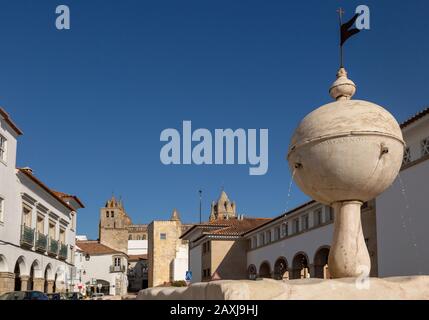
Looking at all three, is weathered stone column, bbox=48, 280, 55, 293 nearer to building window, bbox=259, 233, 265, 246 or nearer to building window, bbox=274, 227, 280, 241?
building window, bbox=274, 227, 280, 241

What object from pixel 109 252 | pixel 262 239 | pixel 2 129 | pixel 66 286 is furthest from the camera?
pixel 109 252

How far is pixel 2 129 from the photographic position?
87.4ft

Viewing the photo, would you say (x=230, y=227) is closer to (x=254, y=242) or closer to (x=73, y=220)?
(x=254, y=242)

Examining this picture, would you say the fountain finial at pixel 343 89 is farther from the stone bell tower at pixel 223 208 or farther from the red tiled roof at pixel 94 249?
the stone bell tower at pixel 223 208

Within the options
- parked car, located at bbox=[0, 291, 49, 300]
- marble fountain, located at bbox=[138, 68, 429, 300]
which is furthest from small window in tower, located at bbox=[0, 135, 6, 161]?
marble fountain, located at bbox=[138, 68, 429, 300]

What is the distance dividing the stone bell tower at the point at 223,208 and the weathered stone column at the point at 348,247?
408ft

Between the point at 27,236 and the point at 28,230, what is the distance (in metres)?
0.33

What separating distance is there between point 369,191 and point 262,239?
36.2 metres

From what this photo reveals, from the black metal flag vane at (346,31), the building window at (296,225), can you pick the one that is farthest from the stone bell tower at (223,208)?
the black metal flag vane at (346,31)

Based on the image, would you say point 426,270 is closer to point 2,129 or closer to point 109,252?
point 2,129

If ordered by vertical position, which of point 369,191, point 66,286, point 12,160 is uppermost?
point 12,160

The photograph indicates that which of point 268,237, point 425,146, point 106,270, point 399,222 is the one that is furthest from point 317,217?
point 106,270
